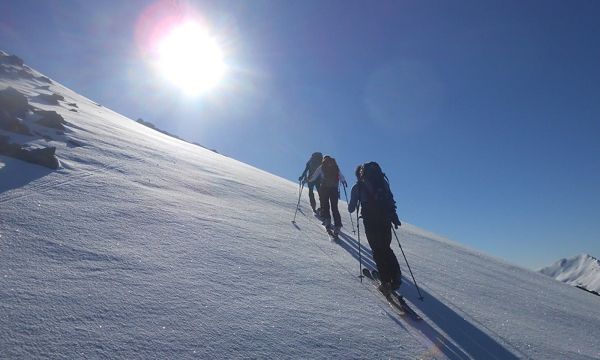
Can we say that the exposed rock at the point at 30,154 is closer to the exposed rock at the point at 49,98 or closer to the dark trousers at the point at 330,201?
the dark trousers at the point at 330,201

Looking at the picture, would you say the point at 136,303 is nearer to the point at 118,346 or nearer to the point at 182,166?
the point at 118,346

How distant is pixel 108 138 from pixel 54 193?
31.1 feet

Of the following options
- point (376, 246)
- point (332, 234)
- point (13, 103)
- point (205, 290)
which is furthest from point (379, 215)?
point (13, 103)

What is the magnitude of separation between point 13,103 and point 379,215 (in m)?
13.3

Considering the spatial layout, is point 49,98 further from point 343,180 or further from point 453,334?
point 453,334

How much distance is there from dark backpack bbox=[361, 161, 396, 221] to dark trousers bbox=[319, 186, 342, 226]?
4128mm

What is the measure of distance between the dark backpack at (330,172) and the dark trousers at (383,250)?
182 inches

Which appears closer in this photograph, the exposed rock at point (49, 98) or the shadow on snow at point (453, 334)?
the shadow on snow at point (453, 334)

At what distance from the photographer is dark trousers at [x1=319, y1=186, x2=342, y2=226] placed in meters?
11.5

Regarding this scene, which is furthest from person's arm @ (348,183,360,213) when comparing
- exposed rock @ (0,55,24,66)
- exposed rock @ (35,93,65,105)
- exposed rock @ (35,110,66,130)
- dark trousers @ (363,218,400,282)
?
exposed rock @ (0,55,24,66)

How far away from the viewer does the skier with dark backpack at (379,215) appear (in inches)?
264

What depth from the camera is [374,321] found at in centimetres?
523

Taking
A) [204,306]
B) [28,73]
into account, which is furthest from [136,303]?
[28,73]

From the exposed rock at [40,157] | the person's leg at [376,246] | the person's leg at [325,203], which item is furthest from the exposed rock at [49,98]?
the person's leg at [376,246]
